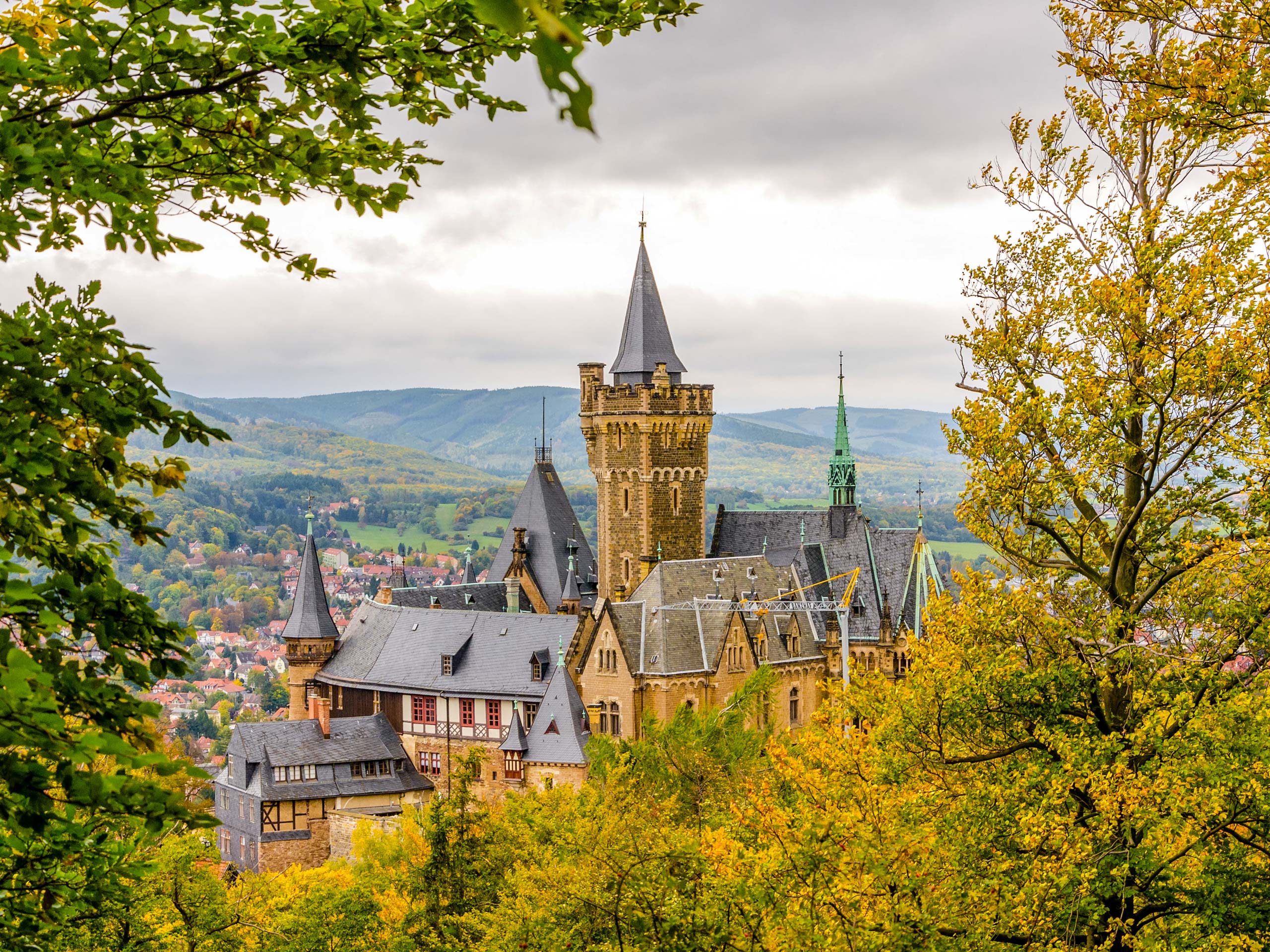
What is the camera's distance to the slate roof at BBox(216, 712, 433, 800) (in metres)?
57.7

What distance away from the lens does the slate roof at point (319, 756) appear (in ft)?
189

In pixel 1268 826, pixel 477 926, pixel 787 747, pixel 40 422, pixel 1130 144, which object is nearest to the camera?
pixel 40 422

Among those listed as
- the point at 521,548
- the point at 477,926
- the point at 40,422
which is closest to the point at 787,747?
the point at 477,926

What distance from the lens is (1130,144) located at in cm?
1555

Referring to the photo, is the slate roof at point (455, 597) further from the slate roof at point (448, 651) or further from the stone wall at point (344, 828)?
the stone wall at point (344, 828)

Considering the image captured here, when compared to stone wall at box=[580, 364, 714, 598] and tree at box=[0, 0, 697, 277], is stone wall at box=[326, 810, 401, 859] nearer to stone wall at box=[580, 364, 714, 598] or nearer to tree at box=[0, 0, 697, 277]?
stone wall at box=[580, 364, 714, 598]

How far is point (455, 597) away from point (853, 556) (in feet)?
77.5

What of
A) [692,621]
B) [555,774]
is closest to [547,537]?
[692,621]

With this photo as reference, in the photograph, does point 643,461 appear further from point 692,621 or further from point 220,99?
point 220,99

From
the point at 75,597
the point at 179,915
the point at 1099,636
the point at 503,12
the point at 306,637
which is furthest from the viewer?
the point at 306,637

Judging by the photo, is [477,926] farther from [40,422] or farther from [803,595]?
[803,595]

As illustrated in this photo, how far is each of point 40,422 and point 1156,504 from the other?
42.5ft

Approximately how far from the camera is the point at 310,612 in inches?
2665

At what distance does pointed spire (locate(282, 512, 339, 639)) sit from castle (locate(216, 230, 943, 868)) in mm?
112
